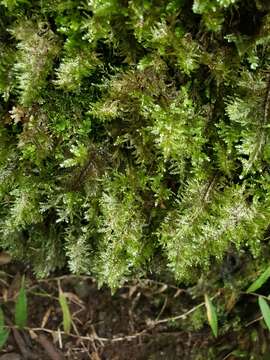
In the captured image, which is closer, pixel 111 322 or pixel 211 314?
pixel 211 314

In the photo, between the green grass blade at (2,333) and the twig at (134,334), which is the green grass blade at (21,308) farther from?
the twig at (134,334)

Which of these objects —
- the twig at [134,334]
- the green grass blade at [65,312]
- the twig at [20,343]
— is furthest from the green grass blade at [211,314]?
the twig at [20,343]

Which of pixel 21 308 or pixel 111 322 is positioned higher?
pixel 21 308

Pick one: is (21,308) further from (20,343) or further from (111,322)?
(111,322)

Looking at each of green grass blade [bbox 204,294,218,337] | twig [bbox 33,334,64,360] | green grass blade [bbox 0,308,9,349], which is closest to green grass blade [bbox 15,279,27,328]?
green grass blade [bbox 0,308,9,349]

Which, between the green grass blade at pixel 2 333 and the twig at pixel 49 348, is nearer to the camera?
the green grass blade at pixel 2 333

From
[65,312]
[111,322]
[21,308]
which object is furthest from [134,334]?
[21,308]

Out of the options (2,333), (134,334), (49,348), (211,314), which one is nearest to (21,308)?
(2,333)

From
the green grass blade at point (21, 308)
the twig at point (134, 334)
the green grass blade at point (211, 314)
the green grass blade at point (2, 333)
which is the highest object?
the green grass blade at point (21, 308)

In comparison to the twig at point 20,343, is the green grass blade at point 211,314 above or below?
above

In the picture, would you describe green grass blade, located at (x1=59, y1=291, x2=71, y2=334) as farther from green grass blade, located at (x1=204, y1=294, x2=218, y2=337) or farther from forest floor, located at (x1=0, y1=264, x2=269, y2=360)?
green grass blade, located at (x1=204, y1=294, x2=218, y2=337)
